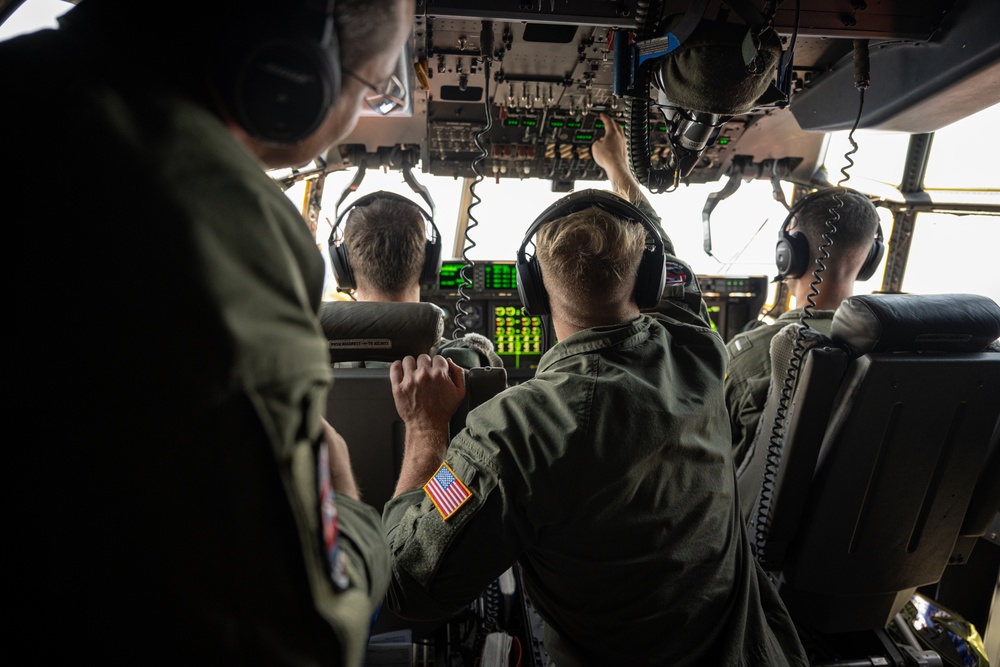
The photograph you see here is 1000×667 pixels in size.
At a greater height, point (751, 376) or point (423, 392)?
point (423, 392)

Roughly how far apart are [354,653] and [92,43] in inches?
19.5

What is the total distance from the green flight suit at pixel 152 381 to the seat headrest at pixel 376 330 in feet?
2.51

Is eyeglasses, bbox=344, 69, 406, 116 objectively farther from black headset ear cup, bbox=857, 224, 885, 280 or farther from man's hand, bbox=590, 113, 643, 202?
black headset ear cup, bbox=857, 224, 885, 280

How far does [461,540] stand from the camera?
94 cm

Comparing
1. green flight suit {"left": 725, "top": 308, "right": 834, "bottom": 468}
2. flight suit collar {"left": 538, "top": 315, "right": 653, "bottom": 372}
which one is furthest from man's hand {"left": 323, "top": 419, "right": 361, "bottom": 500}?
green flight suit {"left": 725, "top": 308, "right": 834, "bottom": 468}

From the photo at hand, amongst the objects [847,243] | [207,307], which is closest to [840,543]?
[847,243]

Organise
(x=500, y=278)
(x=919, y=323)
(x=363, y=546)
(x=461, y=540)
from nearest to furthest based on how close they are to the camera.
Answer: (x=363, y=546)
(x=461, y=540)
(x=919, y=323)
(x=500, y=278)

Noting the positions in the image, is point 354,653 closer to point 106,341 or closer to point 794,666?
point 106,341

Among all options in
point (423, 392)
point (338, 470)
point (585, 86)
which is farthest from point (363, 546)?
point (585, 86)

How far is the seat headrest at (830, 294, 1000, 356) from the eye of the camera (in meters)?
1.33

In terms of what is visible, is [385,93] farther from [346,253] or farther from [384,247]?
[346,253]

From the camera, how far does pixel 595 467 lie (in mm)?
969

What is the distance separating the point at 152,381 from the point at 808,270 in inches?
87.3

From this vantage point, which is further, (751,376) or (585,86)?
(585,86)
